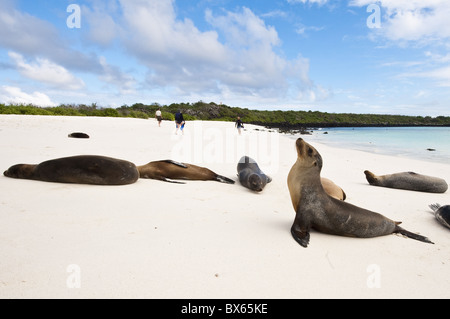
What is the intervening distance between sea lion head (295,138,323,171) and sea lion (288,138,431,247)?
3cm

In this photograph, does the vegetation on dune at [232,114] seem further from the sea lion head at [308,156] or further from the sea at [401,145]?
the sea lion head at [308,156]

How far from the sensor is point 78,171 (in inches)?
181

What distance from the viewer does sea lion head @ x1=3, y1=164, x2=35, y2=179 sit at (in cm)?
467

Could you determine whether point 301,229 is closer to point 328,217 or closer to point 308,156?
point 328,217

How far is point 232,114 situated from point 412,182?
49.8 metres

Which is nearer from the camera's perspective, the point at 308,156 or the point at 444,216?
the point at 308,156

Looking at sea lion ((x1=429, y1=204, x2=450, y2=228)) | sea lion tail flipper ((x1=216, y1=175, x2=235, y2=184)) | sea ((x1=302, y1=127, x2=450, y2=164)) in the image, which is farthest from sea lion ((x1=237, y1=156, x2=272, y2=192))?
sea ((x1=302, y1=127, x2=450, y2=164))

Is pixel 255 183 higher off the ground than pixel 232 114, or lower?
lower

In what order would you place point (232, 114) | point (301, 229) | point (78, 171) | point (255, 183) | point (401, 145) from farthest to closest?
point (232, 114) → point (401, 145) → point (255, 183) → point (78, 171) → point (301, 229)

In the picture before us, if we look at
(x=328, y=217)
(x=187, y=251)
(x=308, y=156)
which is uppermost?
(x=308, y=156)

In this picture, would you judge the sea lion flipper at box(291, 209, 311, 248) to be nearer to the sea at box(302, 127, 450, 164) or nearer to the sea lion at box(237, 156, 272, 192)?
the sea lion at box(237, 156, 272, 192)

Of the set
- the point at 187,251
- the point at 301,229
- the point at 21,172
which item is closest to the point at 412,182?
the point at 301,229

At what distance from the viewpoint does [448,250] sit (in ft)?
9.34
